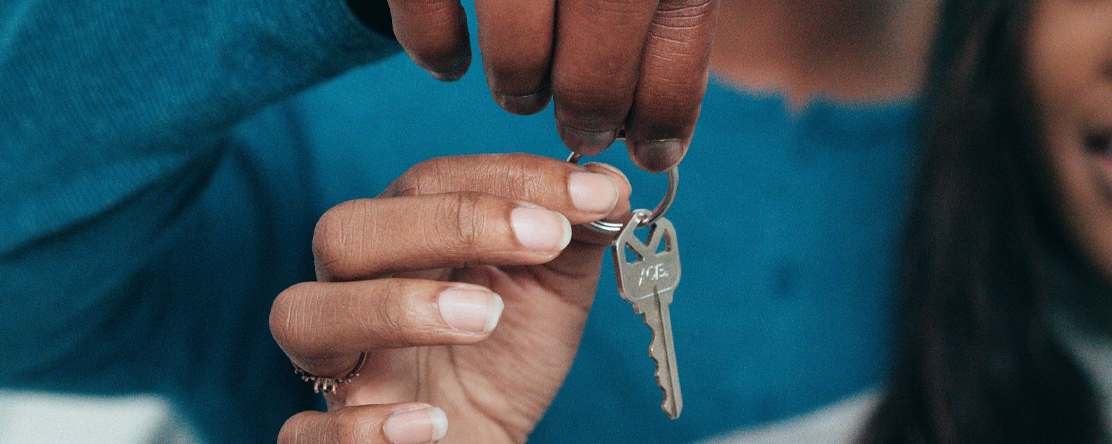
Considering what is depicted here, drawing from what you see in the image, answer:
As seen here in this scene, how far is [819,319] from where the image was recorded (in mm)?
1498

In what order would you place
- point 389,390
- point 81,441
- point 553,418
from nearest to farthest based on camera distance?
point 389,390 < point 81,441 < point 553,418

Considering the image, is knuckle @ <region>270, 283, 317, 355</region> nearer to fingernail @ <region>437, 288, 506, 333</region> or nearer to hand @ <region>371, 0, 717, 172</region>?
fingernail @ <region>437, 288, 506, 333</region>

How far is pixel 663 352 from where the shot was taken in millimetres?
826

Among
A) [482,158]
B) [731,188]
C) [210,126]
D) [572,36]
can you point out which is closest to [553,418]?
[731,188]

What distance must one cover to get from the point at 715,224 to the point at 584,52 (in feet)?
3.13

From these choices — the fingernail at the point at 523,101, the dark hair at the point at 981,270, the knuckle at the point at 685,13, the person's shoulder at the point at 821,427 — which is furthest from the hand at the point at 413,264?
the dark hair at the point at 981,270

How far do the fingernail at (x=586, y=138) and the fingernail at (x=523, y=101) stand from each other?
0.03 m

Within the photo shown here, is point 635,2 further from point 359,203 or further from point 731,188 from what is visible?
point 731,188

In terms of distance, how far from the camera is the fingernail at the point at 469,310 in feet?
2.10

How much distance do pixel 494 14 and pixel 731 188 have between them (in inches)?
39.2

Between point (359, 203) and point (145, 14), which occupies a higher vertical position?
point (145, 14)

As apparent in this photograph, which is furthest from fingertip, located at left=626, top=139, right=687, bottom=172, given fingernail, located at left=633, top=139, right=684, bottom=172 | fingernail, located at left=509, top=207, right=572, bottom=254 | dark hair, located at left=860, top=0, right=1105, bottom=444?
dark hair, located at left=860, top=0, right=1105, bottom=444

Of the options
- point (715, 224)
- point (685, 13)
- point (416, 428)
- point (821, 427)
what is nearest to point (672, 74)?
point (685, 13)

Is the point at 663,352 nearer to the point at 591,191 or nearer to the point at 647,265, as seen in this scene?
the point at 647,265
